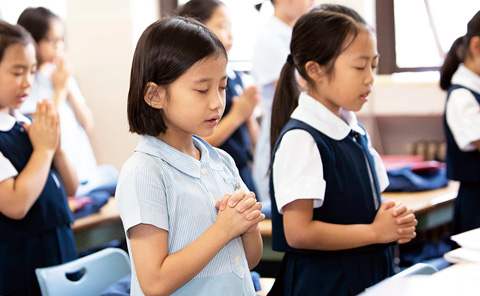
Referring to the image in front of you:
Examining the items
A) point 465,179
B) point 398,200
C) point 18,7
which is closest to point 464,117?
point 465,179

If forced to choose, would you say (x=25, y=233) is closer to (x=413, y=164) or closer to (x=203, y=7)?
(x=203, y=7)

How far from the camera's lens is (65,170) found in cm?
227

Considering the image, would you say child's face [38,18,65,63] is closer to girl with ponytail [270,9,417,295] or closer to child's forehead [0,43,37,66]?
child's forehead [0,43,37,66]

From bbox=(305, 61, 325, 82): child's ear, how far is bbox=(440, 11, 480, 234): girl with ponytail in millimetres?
769

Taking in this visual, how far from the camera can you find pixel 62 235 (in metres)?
2.19

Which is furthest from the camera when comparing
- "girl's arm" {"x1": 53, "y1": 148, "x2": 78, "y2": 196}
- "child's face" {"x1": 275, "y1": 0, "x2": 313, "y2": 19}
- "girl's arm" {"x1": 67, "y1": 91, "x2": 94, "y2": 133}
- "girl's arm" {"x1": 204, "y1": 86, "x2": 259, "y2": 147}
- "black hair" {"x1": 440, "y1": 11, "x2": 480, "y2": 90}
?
"girl's arm" {"x1": 67, "y1": 91, "x2": 94, "y2": 133}

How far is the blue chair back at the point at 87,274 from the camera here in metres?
1.82

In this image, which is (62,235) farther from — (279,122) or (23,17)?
(23,17)

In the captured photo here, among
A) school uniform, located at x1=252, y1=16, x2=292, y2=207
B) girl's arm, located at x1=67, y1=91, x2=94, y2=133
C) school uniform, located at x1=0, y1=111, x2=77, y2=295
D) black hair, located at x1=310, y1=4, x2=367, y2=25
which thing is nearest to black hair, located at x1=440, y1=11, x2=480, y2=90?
school uniform, located at x1=252, y1=16, x2=292, y2=207

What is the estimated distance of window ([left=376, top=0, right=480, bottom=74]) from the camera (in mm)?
4223

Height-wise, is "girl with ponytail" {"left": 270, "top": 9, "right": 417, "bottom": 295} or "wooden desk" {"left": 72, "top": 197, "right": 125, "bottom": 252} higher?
"girl with ponytail" {"left": 270, "top": 9, "right": 417, "bottom": 295}

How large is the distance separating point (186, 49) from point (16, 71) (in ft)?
3.29

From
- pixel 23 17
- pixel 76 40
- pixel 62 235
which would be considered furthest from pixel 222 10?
pixel 76 40

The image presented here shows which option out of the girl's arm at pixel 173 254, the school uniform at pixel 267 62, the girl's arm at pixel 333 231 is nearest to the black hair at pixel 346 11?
the girl's arm at pixel 333 231
